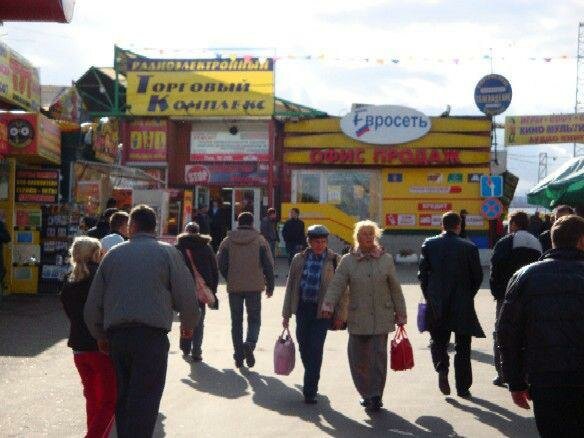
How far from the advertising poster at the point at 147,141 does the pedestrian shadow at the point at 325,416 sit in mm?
23130

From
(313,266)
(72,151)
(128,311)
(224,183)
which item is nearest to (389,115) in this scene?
(224,183)

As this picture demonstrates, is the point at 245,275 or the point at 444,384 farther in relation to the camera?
the point at 245,275

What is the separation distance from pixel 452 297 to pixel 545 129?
47.6m

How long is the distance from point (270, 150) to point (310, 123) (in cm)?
152

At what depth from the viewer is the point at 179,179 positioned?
33.1 meters

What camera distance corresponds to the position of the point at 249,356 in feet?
36.8

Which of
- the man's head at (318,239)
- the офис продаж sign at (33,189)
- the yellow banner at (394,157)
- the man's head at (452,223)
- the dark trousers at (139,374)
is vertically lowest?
the dark trousers at (139,374)

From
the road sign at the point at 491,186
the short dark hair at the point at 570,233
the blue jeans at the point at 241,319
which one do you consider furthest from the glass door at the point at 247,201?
the short dark hair at the point at 570,233

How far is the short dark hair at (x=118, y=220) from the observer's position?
9195mm

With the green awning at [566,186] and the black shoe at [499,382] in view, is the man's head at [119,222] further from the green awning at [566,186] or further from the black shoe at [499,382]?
the green awning at [566,186]

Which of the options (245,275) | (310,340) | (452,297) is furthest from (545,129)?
(310,340)

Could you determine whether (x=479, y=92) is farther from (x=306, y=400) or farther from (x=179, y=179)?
(x=306, y=400)

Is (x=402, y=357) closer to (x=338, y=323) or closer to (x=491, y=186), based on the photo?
(x=338, y=323)

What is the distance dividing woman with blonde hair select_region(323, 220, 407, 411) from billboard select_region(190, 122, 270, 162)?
936 inches
